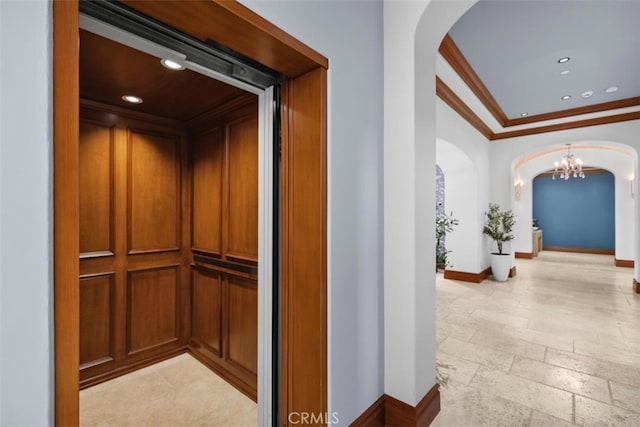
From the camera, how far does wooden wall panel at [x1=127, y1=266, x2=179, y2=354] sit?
2.72 meters

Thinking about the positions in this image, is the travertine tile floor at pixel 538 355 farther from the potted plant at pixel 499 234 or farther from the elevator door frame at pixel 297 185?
the elevator door frame at pixel 297 185

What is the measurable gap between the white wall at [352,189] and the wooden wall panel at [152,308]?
208 centimetres

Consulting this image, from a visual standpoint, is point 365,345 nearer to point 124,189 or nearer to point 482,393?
point 482,393

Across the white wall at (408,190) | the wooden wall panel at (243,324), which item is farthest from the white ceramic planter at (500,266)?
the wooden wall panel at (243,324)

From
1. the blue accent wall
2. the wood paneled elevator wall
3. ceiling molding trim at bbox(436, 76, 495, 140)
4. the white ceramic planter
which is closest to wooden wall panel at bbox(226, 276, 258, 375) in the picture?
the wood paneled elevator wall

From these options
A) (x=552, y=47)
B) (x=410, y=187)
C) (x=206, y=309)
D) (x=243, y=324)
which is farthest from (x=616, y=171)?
(x=206, y=309)

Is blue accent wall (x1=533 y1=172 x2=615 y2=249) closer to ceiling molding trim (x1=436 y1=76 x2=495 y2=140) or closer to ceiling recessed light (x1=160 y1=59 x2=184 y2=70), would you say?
ceiling molding trim (x1=436 y1=76 x2=495 y2=140)

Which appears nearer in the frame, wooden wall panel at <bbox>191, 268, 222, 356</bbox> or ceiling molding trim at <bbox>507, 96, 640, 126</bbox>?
wooden wall panel at <bbox>191, 268, 222, 356</bbox>

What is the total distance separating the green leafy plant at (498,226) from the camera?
5.70m

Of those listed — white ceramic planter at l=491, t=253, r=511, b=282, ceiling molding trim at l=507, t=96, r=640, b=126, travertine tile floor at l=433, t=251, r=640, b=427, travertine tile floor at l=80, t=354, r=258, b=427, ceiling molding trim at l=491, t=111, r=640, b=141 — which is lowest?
travertine tile floor at l=80, t=354, r=258, b=427

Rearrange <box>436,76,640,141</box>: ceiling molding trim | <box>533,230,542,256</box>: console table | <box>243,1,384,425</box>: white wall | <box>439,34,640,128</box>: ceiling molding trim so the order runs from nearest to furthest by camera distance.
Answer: <box>243,1,384,425</box>: white wall < <box>439,34,640,128</box>: ceiling molding trim < <box>436,76,640,141</box>: ceiling molding trim < <box>533,230,542,256</box>: console table

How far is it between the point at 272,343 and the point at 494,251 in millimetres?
6031
